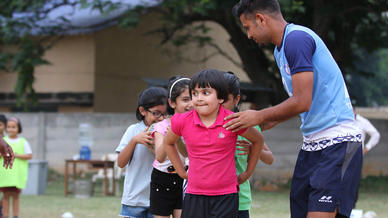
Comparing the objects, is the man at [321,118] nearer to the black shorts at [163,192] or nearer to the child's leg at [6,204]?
the black shorts at [163,192]

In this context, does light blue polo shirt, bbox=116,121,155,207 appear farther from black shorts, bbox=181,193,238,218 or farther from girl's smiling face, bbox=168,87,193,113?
black shorts, bbox=181,193,238,218

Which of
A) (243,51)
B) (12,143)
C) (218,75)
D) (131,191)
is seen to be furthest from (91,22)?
(218,75)

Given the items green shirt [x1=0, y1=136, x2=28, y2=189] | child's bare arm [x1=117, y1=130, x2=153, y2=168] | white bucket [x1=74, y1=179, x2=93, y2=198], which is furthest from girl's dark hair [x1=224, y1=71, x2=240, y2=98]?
white bucket [x1=74, y1=179, x2=93, y2=198]

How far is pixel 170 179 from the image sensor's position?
456 centimetres

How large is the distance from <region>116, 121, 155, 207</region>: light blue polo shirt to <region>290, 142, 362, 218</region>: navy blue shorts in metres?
1.63

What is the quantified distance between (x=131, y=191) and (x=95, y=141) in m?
11.0

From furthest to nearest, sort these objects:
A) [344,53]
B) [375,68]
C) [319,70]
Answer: [375,68], [344,53], [319,70]

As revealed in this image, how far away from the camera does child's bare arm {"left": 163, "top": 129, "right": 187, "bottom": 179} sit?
3840 millimetres

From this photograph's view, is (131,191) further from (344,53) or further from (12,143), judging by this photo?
(344,53)

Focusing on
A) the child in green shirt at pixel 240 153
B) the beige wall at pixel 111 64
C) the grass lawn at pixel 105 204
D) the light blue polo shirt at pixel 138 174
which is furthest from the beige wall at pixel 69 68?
the child in green shirt at pixel 240 153

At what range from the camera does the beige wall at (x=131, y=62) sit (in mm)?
19047

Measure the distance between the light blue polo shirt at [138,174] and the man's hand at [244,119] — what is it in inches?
67.9

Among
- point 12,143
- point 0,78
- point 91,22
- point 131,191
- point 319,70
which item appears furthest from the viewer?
point 0,78

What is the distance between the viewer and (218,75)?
367cm
